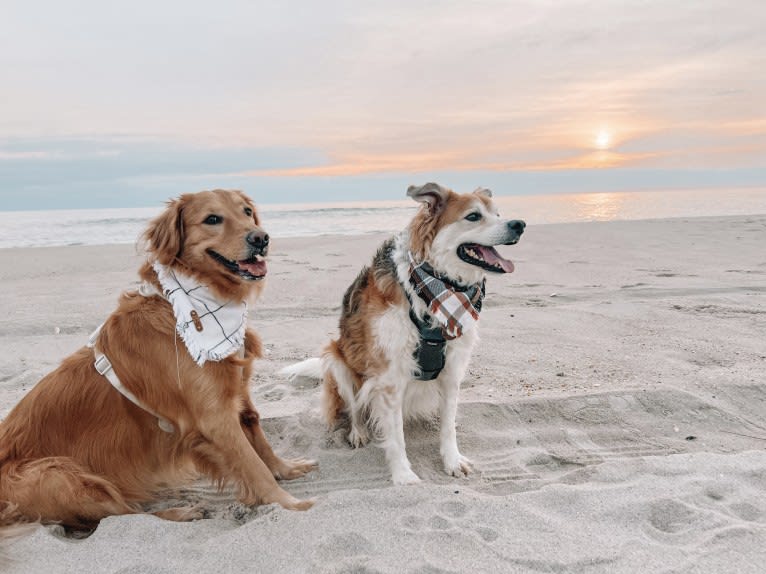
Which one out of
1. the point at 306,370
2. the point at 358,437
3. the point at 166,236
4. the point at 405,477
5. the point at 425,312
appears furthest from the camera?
the point at 306,370

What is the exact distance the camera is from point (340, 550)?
8.50 ft

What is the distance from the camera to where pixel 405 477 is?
3.51 metres

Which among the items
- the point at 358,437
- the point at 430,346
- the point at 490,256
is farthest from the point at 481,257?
the point at 358,437

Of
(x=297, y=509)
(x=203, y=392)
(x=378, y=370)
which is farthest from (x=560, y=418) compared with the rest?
(x=203, y=392)

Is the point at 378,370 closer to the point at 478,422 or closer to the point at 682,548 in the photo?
the point at 478,422

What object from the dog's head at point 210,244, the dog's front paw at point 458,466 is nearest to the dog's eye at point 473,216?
the dog's head at point 210,244

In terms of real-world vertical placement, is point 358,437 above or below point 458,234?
below

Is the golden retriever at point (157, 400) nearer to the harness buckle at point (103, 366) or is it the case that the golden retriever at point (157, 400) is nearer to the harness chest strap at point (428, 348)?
the harness buckle at point (103, 366)

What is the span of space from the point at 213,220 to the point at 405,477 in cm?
191

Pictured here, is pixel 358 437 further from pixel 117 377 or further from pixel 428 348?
pixel 117 377

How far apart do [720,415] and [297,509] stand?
3.04 metres

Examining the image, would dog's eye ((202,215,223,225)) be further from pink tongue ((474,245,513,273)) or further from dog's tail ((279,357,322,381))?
dog's tail ((279,357,322,381))

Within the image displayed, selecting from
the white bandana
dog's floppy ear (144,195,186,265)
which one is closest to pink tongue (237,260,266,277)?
the white bandana

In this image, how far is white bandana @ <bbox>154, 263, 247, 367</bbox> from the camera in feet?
9.95
